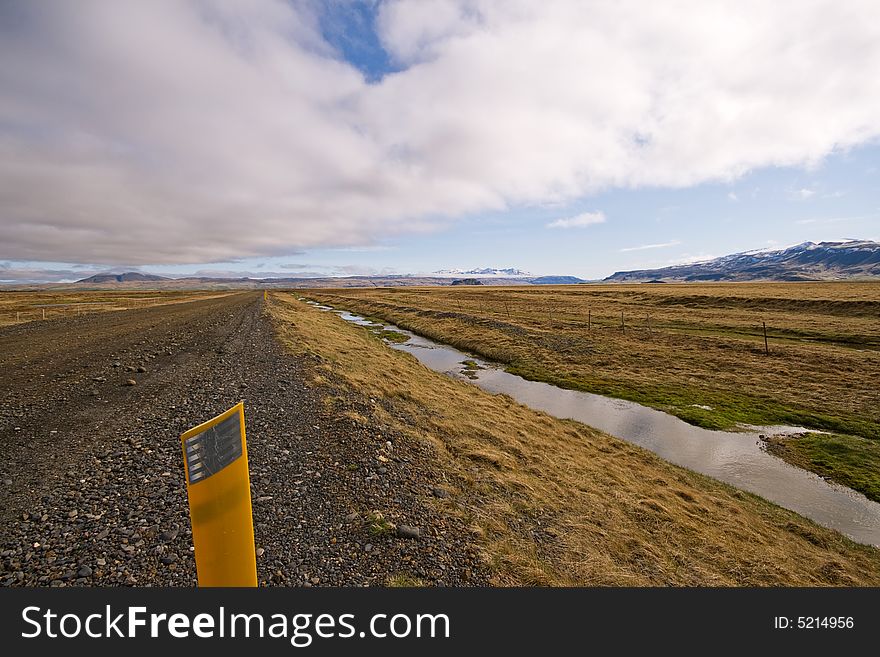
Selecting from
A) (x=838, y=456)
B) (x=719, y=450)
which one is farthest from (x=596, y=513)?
(x=838, y=456)

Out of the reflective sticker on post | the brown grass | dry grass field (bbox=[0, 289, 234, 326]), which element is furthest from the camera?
dry grass field (bbox=[0, 289, 234, 326])

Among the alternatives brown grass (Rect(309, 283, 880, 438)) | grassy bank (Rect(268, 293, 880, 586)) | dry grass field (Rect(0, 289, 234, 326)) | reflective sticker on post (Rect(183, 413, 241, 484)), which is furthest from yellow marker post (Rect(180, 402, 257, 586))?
dry grass field (Rect(0, 289, 234, 326))

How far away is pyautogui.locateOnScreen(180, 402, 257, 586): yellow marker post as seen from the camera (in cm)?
304

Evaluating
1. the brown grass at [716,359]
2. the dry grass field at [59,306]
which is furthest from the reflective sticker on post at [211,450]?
the dry grass field at [59,306]

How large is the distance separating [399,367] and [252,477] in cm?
1676

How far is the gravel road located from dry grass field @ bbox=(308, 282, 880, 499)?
16.3 metres

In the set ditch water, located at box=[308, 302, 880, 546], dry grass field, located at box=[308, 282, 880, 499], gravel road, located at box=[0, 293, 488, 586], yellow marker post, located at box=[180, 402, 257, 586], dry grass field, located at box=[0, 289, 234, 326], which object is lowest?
ditch water, located at box=[308, 302, 880, 546]

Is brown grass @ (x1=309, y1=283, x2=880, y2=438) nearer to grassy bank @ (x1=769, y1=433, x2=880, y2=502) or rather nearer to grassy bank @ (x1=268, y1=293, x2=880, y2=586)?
grassy bank @ (x1=769, y1=433, x2=880, y2=502)

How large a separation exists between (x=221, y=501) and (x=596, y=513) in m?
9.01

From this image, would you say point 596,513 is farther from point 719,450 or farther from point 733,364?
point 733,364

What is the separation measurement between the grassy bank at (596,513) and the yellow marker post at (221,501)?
13.8ft

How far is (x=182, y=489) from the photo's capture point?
7.04 m

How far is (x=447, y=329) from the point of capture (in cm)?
4850

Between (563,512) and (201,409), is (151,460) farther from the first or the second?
(563,512)
